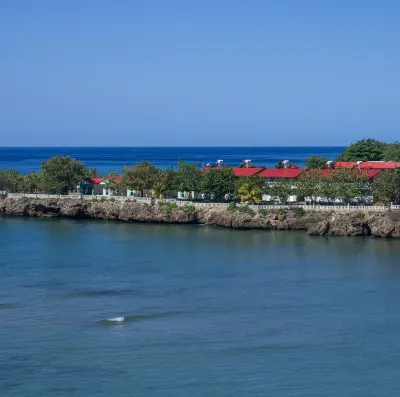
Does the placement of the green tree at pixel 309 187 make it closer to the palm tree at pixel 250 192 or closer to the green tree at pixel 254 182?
the green tree at pixel 254 182

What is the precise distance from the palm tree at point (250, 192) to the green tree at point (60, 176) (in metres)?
19.6

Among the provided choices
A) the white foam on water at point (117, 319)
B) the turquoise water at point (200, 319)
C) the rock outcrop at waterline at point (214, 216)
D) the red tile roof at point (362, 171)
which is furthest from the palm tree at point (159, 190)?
the white foam on water at point (117, 319)

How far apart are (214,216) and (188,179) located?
29.8 ft

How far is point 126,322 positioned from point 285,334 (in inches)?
280

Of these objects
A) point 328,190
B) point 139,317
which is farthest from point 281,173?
point 139,317

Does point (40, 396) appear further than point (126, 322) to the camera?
No

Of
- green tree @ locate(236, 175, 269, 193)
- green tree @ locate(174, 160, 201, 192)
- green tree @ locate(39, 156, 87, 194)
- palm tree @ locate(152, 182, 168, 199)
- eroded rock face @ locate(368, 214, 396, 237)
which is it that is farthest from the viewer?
green tree @ locate(39, 156, 87, 194)

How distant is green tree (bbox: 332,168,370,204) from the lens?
236 ft

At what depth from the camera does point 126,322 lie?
123ft

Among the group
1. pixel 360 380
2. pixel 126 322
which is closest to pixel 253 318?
pixel 126 322

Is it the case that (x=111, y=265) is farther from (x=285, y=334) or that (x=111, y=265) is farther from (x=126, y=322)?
(x=285, y=334)

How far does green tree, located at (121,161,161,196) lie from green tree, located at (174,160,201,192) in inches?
86.5

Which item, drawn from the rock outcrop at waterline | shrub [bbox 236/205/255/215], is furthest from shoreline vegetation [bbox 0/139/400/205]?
the rock outcrop at waterline

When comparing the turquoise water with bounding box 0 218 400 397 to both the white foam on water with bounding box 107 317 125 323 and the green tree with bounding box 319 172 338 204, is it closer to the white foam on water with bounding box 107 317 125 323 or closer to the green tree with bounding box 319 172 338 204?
the white foam on water with bounding box 107 317 125 323
